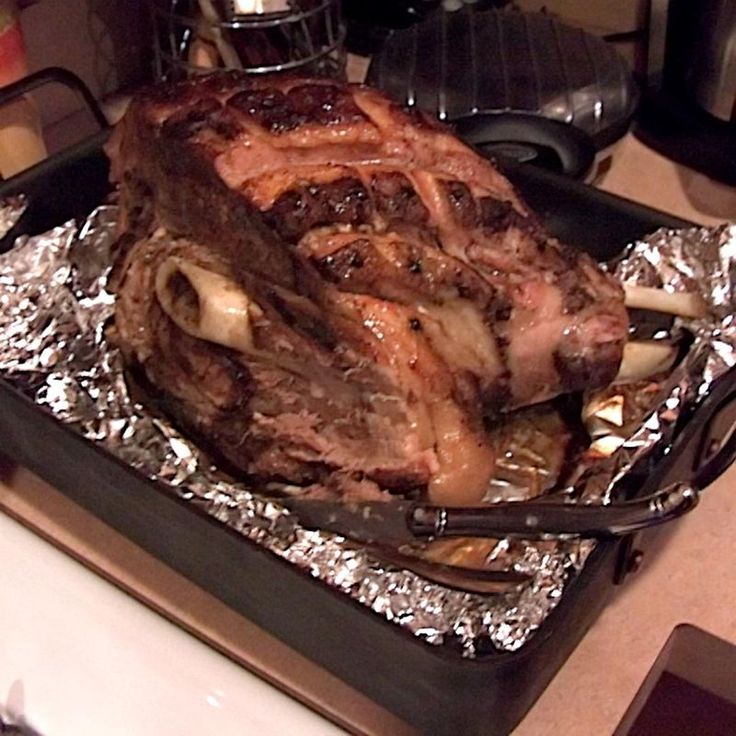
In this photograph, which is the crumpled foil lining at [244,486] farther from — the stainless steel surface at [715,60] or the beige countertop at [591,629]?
the stainless steel surface at [715,60]

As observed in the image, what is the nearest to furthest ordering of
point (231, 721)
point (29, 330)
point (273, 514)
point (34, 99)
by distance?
point (231, 721)
point (273, 514)
point (29, 330)
point (34, 99)

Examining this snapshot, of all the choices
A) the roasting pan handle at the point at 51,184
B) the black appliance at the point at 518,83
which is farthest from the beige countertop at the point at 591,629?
the black appliance at the point at 518,83

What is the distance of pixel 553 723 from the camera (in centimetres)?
70

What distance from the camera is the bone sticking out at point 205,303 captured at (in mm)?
744

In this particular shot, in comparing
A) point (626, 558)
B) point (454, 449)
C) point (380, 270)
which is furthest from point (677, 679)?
point (380, 270)

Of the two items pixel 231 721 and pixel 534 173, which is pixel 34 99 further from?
pixel 231 721

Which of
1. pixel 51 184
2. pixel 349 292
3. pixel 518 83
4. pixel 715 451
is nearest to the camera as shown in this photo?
pixel 349 292

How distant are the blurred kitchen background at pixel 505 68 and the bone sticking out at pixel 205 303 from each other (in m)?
0.34

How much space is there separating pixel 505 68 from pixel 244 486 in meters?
0.55

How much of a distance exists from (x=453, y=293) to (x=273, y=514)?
0.18 metres

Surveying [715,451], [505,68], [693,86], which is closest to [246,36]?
[505,68]

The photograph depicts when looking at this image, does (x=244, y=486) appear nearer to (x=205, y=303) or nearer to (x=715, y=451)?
(x=205, y=303)

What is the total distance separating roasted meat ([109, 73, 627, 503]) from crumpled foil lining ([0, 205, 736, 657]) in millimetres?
40

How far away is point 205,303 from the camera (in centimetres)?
75
